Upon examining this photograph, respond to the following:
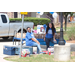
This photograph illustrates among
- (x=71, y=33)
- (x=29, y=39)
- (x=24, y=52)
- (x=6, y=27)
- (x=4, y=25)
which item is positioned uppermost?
(x=4, y=25)

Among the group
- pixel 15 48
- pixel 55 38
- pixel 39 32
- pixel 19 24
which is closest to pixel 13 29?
pixel 19 24

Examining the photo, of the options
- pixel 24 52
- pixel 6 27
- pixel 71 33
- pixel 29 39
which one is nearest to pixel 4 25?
pixel 6 27

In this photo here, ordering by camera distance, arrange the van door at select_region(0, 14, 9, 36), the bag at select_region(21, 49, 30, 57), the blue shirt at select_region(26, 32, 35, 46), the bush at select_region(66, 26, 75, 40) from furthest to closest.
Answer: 1. the bush at select_region(66, 26, 75, 40)
2. the van door at select_region(0, 14, 9, 36)
3. the blue shirt at select_region(26, 32, 35, 46)
4. the bag at select_region(21, 49, 30, 57)

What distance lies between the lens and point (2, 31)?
1545 cm

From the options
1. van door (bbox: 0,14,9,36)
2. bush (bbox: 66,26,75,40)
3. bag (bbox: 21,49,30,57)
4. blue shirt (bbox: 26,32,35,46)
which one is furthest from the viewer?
bush (bbox: 66,26,75,40)

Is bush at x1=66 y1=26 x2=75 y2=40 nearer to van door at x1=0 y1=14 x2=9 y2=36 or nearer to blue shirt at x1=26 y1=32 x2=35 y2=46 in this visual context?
van door at x1=0 y1=14 x2=9 y2=36

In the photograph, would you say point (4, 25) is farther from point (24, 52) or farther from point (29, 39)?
point (24, 52)

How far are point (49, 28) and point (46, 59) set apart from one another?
90.2 inches

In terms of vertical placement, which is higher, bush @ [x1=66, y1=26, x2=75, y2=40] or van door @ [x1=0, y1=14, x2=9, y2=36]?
van door @ [x1=0, y1=14, x2=9, y2=36]

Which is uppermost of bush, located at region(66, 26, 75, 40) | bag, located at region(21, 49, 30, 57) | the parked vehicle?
the parked vehicle

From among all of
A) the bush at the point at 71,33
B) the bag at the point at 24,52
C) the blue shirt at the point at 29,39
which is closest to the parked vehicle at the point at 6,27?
the bush at the point at 71,33

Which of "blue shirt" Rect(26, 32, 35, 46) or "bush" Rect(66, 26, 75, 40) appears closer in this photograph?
"blue shirt" Rect(26, 32, 35, 46)

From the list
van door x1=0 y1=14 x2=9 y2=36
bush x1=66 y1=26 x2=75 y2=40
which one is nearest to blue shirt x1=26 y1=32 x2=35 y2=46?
van door x1=0 y1=14 x2=9 y2=36

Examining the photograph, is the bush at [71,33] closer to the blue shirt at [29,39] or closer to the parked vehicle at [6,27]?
the parked vehicle at [6,27]
